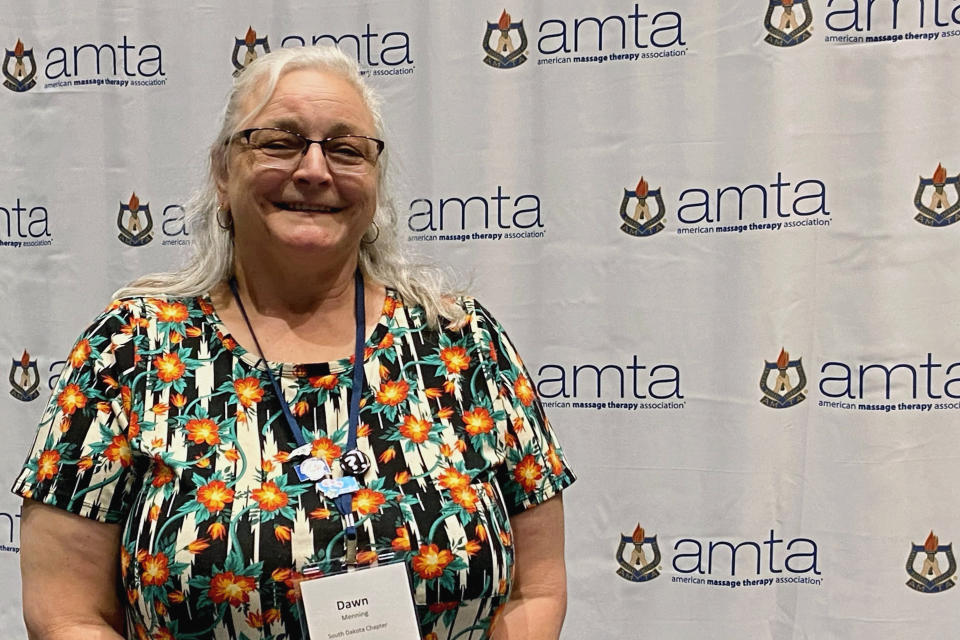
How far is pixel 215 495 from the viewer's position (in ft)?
4.03

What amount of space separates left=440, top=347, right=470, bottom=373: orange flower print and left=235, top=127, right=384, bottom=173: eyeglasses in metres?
0.31

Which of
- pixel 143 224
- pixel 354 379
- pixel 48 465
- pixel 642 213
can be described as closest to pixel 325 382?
pixel 354 379

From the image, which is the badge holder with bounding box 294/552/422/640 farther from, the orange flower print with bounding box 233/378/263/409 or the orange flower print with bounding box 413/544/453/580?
the orange flower print with bounding box 233/378/263/409

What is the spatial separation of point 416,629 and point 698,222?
1.35m

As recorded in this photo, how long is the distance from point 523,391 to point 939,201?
49.7 inches

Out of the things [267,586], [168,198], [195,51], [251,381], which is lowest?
[267,586]

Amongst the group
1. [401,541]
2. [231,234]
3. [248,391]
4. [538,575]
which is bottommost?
[538,575]

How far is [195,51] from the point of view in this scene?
2.47m

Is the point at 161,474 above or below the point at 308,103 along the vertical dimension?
below

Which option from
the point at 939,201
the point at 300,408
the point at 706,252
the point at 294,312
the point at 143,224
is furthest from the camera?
the point at 143,224

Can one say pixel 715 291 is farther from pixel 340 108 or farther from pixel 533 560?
pixel 340 108

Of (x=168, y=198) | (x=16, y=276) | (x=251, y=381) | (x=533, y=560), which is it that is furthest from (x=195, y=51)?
(x=533, y=560)

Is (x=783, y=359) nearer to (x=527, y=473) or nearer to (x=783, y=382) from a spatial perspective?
(x=783, y=382)

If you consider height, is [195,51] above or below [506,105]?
above
